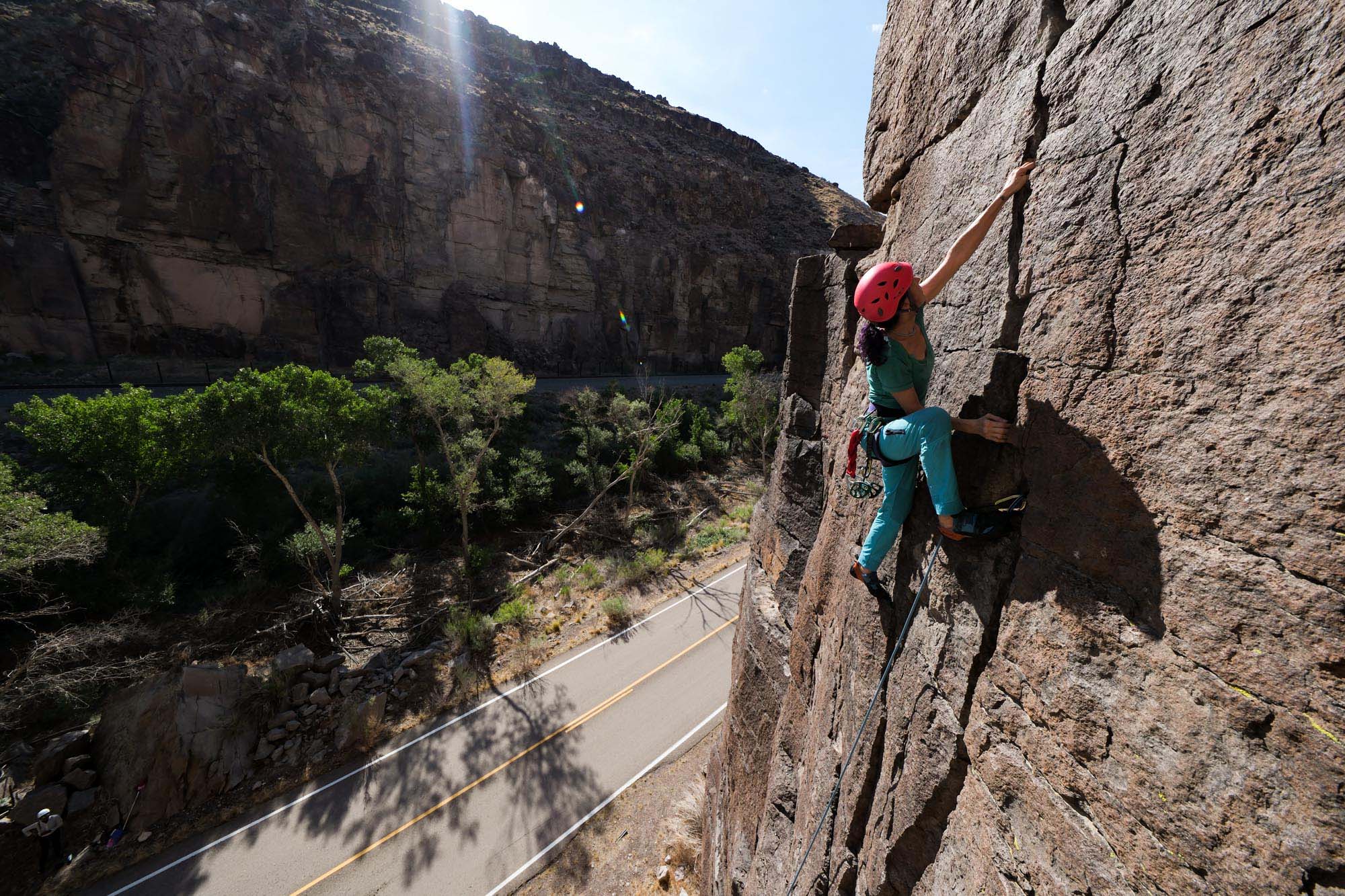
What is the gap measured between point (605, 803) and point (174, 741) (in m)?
9.47

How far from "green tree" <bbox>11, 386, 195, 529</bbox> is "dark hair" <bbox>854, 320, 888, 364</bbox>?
16.2 m

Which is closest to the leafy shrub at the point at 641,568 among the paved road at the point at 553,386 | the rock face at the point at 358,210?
the paved road at the point at 553,386

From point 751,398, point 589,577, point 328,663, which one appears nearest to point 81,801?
point 328,663

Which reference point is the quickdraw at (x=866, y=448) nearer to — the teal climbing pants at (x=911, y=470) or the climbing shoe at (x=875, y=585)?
the teal climbing pants at (x=911, y=470)

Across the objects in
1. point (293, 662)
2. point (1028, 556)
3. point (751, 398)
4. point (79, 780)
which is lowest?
point (79, 780)

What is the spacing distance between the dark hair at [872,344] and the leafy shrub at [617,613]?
570 inches

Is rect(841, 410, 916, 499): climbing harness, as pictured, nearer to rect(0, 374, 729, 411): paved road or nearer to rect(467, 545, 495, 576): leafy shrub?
rect(467, 545, 495, 576): leafy shrub

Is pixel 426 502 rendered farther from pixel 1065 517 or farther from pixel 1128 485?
pixel 1128 485

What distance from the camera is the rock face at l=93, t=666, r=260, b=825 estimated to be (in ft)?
33.7

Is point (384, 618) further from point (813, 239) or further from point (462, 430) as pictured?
point (813, 239)

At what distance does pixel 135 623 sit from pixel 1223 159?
20.5 metres

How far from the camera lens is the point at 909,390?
2.97 m

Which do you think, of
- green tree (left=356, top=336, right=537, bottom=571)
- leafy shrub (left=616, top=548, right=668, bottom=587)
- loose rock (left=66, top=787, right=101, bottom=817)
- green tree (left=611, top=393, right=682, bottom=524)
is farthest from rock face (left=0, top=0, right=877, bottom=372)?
loose rock (left=66, top=787, right=101, bottom=817)

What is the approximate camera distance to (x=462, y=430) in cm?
1978
